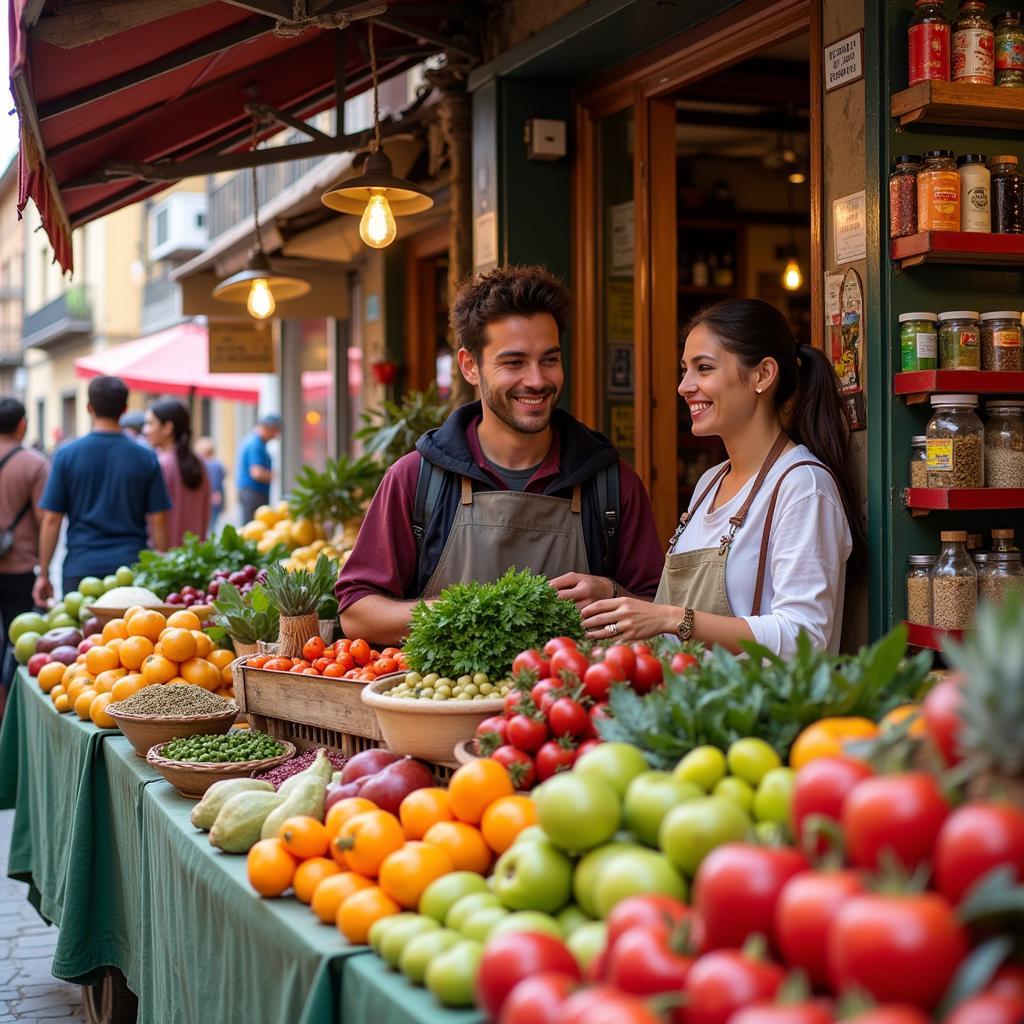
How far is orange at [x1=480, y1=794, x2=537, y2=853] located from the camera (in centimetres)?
214

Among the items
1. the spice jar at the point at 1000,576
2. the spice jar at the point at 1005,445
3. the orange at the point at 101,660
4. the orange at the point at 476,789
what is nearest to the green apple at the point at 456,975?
the orange at the point at 476,789

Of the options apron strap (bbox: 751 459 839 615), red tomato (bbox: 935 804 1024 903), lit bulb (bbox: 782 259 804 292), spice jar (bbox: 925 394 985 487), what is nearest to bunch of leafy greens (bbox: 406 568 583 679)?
apron strap (bbox: 751 459 839 615)

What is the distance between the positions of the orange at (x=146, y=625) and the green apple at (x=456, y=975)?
3.01 metres

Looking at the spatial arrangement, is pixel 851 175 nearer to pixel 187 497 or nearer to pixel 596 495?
pixel 596 495

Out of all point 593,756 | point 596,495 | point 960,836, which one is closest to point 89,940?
point 596,495

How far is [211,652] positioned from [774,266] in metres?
6.54

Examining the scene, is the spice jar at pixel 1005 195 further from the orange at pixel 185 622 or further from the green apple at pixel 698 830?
the orange at pixel 185 622

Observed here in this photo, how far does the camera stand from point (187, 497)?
9344 millimetres

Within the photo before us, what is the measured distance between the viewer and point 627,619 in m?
3.18

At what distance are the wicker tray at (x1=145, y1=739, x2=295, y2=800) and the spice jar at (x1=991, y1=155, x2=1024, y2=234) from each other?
239cm

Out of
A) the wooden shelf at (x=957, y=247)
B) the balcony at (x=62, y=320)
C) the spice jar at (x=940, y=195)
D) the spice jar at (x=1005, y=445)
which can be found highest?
the balcony at (x=62, y=320)

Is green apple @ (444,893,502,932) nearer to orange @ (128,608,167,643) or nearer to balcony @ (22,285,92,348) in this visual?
orange @ (128,608,167,643)

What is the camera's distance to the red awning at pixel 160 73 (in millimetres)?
4141

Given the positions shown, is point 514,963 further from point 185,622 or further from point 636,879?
point 185,622
